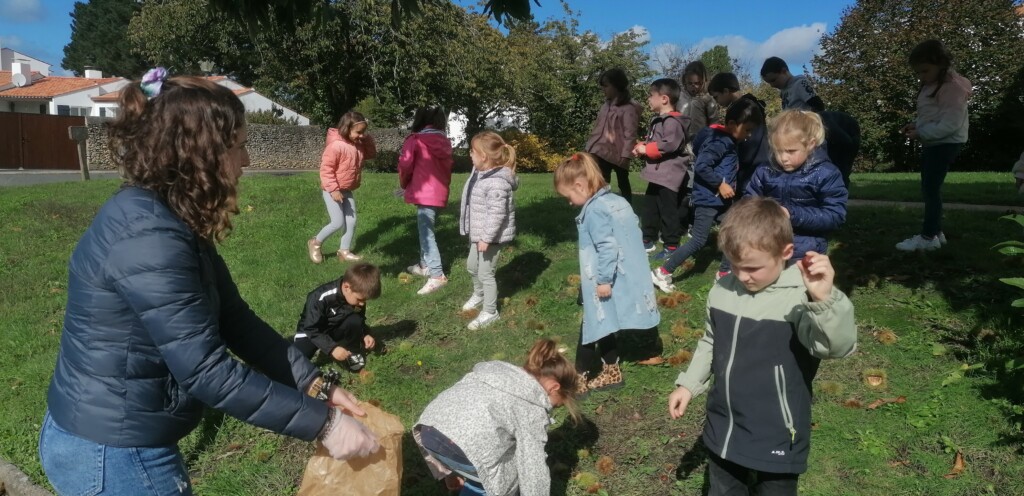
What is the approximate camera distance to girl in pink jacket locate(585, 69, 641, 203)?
794cm

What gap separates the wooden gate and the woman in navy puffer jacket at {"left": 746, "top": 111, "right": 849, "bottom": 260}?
32.9 m

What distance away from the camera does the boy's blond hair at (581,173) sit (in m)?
5.03

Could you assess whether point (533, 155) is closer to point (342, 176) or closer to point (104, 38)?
point (342, 176)

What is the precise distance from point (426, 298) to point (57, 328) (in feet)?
11.2

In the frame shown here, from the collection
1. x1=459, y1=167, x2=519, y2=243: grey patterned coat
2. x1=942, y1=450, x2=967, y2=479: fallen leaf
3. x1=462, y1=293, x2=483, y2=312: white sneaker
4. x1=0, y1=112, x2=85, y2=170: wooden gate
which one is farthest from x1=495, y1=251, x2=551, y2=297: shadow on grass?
x1=0, y1=112, x2=85, y2=170: wooden gate

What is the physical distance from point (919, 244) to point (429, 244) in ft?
14.7

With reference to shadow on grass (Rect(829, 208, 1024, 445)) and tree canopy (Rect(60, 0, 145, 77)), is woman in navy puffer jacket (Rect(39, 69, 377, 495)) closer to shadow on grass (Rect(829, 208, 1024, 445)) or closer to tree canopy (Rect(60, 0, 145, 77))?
shadow on grass (Rect(829, 208, 1024, 445))

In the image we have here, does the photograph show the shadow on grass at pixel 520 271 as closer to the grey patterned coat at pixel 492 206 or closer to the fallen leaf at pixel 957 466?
the grey patterned coat at pixel 492 206

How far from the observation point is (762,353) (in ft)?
9.60

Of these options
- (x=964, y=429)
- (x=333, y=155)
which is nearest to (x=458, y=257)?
(x=333, y=155)

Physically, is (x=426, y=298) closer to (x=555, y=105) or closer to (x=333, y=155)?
(x=333, y=155)

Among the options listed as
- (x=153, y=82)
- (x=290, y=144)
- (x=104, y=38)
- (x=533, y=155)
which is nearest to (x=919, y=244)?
(x=153, y=82)

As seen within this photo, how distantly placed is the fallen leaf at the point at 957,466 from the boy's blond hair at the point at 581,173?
2524 millimetres

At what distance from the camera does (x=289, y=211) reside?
36.0 feet
